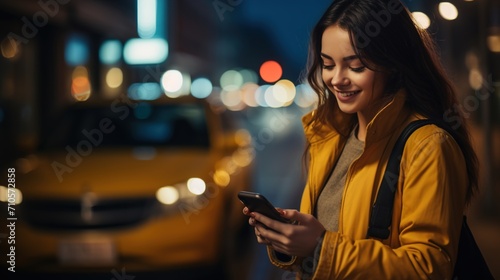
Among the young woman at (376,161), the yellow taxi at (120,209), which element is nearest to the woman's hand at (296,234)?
the young woman at (376,161)

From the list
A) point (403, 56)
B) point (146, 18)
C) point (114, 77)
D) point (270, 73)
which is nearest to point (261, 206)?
point (403, 56)

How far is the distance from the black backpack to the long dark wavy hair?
123mm

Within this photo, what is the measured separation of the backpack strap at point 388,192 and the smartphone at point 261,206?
230mm

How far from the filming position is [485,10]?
829 centimetres

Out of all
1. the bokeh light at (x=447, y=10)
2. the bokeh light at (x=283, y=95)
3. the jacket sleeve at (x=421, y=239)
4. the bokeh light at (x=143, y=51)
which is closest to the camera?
the jacket sleeve at (x=421, y=239)

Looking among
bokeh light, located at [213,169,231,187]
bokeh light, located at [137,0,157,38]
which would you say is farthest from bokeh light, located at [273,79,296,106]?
bokeh light, located at [213,169,231,187]

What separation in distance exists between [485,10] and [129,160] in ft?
17.6

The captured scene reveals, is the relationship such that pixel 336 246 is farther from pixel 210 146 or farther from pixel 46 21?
pixel 46 21

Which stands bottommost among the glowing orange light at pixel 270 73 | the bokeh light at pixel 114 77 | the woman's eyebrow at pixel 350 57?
the woman's eyebrow at pixel 350 57

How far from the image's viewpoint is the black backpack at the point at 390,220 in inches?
65.0

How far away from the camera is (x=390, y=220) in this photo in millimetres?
1651

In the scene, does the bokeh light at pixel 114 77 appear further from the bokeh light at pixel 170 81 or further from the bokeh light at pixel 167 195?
the bokeh light at pixel 167 195

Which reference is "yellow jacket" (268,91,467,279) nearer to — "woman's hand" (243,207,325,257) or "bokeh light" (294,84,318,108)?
"woman's hand" (243,207,325,257)

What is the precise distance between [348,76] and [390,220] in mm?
433
